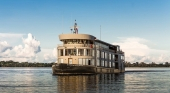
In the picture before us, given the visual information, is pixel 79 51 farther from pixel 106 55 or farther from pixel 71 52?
pixel 106 55

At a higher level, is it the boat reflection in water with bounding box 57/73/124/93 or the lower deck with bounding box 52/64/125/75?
the lower deck with bounding box 52/64/125/75

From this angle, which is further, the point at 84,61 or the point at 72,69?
the point at 84,61

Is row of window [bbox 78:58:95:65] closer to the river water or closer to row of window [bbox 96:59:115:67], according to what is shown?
row of window [bbox 96:59:115:67]

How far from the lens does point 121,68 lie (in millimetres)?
107250

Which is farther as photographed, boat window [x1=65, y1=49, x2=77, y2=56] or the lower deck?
boat window [x1=65, y1=49, x2=77, y2=56]

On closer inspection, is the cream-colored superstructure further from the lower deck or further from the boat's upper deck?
the lower deck

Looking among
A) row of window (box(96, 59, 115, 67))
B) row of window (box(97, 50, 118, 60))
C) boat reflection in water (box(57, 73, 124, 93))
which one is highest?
row of window (box(97, 50, 118, 60))

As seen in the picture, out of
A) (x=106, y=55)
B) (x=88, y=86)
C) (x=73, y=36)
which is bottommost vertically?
(x=88, y=86)

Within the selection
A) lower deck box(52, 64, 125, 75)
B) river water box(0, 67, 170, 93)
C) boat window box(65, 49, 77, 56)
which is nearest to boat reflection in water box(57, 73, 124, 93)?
river water box(0, 67, 170, 93)

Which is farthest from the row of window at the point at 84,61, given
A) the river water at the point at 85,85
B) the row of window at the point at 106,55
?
the river water at the point at 85,85

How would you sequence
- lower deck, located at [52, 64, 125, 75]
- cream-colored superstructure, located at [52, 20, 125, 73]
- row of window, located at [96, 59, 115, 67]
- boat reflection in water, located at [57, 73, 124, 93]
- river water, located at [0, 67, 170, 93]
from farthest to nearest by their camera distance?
row of window, located at [96, 59, 115, 67]
cream-colored superstructure, located at [52, 20, 125, 73]
lower deck, located at [52, 64, 125, 75]
river water, located at [0, 67, 170, 93]
boat reflection in water, located at [57, 73, 124, 93]

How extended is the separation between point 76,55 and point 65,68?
521 cm

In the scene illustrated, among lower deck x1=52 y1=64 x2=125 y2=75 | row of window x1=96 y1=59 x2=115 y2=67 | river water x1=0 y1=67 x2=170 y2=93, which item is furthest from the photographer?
row of window x1=96 y1=59 x2=115 y2=67

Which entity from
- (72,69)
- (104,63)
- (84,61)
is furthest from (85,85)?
(104,63)
